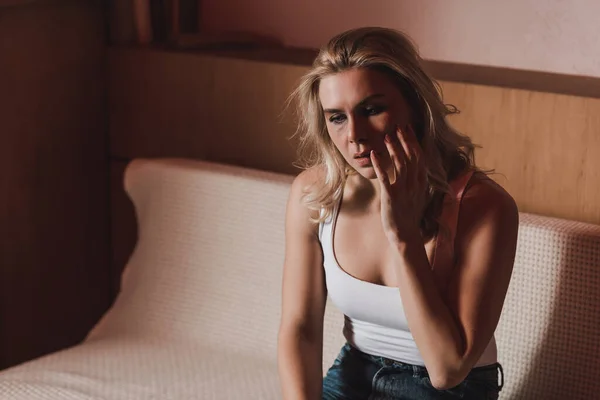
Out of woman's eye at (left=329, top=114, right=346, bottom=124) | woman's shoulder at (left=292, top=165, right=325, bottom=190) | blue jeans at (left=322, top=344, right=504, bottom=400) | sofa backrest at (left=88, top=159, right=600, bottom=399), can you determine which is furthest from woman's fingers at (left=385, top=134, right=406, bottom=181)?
sofa backrest at (left=88, top=159, right=600, bottom=399)

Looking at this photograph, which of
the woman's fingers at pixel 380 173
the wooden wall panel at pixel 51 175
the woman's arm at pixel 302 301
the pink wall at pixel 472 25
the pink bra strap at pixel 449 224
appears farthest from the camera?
the wooden wall panel at pixel 51 175

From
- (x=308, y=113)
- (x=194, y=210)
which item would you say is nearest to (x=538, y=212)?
(x=308, y=113)

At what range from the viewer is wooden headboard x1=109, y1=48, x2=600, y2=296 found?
2057 mm

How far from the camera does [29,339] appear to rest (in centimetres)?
271

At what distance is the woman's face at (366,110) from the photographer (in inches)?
63.4

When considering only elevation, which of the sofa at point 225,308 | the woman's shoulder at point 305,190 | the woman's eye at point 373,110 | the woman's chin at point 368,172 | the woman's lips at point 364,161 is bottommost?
the sofa at point 225,308

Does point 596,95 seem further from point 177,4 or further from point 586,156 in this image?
point 177,4

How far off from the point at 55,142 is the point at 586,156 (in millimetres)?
1417

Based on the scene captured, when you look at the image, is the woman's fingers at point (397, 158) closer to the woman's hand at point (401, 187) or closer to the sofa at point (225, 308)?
the woman's hand at point (401, 187)

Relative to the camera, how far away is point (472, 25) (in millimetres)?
2338

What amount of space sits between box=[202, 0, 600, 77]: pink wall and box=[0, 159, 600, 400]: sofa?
1.46ft

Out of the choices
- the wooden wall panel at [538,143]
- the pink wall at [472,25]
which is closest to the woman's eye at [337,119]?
the wooden wall panel at [538,143]

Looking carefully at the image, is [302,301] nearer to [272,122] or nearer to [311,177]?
[311,177]

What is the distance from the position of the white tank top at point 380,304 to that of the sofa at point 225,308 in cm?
23
